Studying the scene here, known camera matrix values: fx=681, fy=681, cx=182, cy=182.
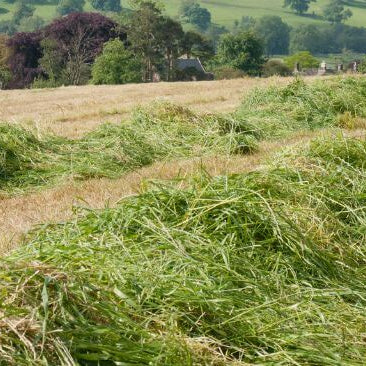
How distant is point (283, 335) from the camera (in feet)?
11.7

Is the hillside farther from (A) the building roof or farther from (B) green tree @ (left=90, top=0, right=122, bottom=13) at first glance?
(A) the building roof

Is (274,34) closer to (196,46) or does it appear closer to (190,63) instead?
(196,46)

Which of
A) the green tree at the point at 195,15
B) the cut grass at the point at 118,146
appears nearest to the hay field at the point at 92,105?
the cut grass at the point at 118,146

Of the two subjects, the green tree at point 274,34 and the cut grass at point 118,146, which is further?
the green tree at point 274,34

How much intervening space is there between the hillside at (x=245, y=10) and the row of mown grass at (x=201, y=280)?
452 ft

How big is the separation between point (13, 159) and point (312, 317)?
5786 mm

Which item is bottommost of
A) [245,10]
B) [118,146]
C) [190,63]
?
[245,10]

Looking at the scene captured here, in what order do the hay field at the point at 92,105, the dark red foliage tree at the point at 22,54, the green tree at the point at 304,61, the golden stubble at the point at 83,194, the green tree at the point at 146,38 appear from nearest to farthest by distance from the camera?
the golden stubble at the point at 83,194
the hay field at the point at 92,105
the dark red foliage tree at the point at 22,54
the green tree at the point at 146,38
the green tree at the point at 304,61

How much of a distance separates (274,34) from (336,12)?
3419cm

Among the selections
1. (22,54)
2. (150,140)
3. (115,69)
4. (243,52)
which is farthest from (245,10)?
(150,140)

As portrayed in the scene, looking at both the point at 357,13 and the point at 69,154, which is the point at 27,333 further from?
the point at 357,13

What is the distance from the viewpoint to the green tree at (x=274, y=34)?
129m

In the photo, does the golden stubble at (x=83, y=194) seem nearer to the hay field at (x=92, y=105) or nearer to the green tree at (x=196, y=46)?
the hay field at (x=92, y=105)

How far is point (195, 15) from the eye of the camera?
137250 millimetres
